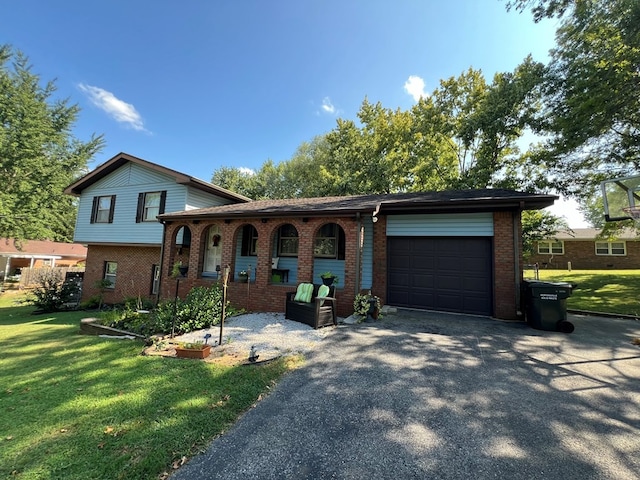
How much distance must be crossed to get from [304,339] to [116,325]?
5.77 metres

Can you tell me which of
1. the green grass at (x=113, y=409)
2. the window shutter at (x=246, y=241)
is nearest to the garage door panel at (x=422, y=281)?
the green grass at (x=113, y=409)

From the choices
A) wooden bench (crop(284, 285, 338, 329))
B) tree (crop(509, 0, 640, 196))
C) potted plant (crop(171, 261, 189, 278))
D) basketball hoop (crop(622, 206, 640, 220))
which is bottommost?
wooden bench (crop(284, 285, 338, 329))

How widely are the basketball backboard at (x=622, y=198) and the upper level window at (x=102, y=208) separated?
19.7m

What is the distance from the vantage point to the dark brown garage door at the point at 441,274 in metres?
7.50

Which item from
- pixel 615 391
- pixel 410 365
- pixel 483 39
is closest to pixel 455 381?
pixel 410 365

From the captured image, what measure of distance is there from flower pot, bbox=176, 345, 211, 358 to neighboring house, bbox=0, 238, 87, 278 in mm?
28547

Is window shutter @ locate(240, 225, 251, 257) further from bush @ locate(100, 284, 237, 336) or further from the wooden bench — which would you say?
the wooden bench

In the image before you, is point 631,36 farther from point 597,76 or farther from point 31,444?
point 31,444

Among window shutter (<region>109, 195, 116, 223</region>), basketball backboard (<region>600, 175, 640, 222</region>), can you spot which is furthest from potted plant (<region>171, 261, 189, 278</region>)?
basketball backboard (<region>600, 175, 640, 222</region>)

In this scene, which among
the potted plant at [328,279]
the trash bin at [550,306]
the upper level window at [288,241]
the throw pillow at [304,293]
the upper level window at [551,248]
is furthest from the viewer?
the upper level window at [551,248]

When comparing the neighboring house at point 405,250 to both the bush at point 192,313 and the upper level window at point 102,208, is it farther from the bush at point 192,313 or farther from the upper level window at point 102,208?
the upper level window at point 102,208

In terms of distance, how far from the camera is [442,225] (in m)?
7.94

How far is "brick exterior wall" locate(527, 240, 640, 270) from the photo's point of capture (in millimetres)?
21109

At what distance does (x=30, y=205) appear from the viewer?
19859 mm
